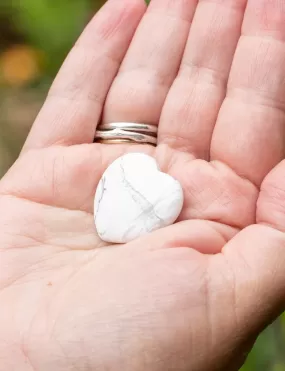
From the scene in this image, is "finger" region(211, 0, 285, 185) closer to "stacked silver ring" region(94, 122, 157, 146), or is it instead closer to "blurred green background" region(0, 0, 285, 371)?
"stacked silver ring" region(94, 122, 157, 146)

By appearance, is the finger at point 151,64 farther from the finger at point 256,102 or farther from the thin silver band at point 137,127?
the finger at point 256,102

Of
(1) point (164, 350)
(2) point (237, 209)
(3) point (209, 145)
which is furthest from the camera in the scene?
(3) point (209, 145)

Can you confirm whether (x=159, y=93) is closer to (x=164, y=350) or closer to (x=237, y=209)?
(x=237, y=209)

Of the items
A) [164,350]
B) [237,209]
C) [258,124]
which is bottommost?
[164,350]

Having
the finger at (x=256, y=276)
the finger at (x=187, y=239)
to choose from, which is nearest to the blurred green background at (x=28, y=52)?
the finger at (x=187, y=239)

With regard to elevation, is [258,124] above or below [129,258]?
above

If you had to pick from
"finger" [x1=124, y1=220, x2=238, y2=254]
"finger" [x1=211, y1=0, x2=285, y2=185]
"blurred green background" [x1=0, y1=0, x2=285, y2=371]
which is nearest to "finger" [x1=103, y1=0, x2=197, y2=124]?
"finger" [x1=211, y1=0, x2=285, y2=185]

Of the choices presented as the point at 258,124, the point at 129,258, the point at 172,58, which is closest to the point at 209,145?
the point at 258,124

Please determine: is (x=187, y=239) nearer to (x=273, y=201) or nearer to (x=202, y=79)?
(x=273, y=201)
